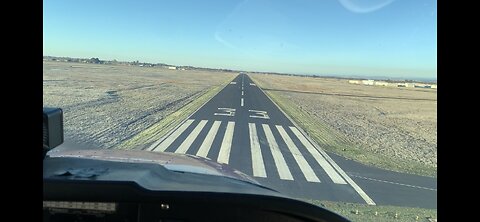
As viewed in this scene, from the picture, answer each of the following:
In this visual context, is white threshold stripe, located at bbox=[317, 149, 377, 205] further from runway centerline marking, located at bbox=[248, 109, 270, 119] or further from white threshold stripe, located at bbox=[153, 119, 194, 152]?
runway centerline marking, located at bbox=[248, 109, 270, 119]

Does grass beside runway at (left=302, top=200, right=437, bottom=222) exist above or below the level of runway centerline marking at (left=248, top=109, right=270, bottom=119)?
below

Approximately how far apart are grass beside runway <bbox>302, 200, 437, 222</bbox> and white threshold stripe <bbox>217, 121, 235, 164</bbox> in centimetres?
211

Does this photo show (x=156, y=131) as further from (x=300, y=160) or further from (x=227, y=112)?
(x=227, y=112)

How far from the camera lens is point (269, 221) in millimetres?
1488

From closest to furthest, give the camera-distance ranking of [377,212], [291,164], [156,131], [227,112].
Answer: [377,212] < [291,164] < [156,131] < [227,112]

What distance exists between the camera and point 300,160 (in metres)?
6.79

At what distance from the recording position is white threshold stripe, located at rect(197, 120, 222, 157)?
6.83 meters

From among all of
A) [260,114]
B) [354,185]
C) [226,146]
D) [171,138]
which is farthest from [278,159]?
[260,114]

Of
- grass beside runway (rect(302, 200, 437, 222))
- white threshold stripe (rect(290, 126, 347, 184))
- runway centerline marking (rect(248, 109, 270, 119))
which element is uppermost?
runway centerline marking (rect(248, 109, 270, 119))

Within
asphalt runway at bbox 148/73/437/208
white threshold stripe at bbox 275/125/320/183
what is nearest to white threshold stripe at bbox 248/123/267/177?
asphalt runway at bbox 148/73/437/208

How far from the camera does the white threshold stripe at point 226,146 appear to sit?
6.45 meters

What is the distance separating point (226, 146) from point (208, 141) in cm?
50

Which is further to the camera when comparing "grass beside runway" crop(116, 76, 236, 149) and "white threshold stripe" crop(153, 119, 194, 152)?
"grass beside runway" crop(116, 76, 236, 149)
